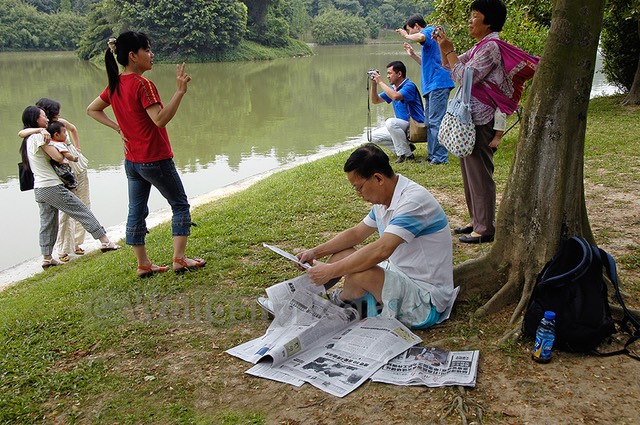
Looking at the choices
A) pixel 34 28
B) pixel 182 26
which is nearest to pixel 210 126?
pixel 182 26

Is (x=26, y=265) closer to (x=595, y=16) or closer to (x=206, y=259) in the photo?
(x=206, y=259)

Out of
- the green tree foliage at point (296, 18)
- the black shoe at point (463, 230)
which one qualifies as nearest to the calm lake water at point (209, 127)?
the black shoe at point (463, 230)

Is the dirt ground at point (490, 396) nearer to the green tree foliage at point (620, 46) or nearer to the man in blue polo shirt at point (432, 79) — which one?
the man in blue polo shirt at point (432, 79)

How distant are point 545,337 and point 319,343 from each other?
1.07 metres

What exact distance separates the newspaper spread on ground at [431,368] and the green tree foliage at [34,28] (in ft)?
161

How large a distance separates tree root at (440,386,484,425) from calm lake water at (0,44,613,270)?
5663mm

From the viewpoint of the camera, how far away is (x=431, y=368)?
102 inches

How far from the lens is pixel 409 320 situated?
2.96m

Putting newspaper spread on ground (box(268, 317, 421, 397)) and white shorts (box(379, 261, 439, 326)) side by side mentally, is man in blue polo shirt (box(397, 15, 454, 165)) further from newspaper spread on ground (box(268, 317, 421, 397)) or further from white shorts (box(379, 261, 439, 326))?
newspaper spread on ground (box(268, 317, 421, 397))

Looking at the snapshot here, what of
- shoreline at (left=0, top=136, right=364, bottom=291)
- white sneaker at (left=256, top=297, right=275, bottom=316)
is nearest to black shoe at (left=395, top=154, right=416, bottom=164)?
shoreline at (left=0, top=136, right=364, bottom=291)

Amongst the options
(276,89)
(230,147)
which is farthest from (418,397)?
(276,89)

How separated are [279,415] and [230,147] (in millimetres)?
10501

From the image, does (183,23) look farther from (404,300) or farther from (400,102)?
(404,300)

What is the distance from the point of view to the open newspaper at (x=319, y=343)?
8.59 ft
